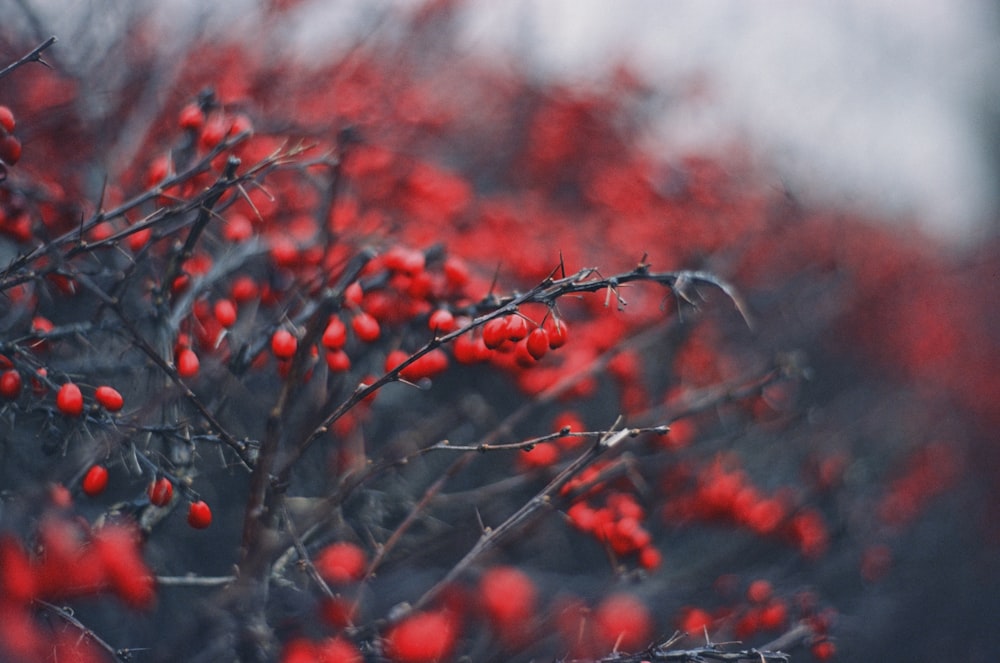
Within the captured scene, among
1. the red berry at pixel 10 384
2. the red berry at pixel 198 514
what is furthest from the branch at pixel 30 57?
the red berry at pixel 198 514

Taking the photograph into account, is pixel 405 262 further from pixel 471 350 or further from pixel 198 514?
pixel 198 514

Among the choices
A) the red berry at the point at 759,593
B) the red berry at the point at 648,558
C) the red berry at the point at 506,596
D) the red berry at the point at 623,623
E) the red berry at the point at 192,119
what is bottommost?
the red berry at the point at 759,593

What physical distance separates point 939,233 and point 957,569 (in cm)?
600

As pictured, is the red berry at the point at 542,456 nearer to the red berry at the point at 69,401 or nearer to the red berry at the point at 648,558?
the red berry at the point at 648,558

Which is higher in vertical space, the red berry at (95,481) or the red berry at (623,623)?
the red berry at (95,481)

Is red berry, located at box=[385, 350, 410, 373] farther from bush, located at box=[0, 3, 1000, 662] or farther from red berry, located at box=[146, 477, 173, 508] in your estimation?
red berry, located at box=[146, 477, 173, 508]

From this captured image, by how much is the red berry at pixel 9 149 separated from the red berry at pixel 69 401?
1.90ft

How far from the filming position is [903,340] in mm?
5789

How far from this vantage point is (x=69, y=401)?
1479mm

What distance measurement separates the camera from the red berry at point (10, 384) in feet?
4.89

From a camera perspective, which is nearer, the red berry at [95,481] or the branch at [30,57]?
the branch at [30,57]

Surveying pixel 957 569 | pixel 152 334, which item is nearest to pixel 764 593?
pixel 152 334

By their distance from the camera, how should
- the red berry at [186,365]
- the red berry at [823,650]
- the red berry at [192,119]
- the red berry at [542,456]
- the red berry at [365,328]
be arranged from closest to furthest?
the red berry at [186,365], the red berry at [365,328], the red berry at [192,119], the red berry at [823,650], the red berry at [542,456]

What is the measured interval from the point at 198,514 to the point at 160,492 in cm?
11
